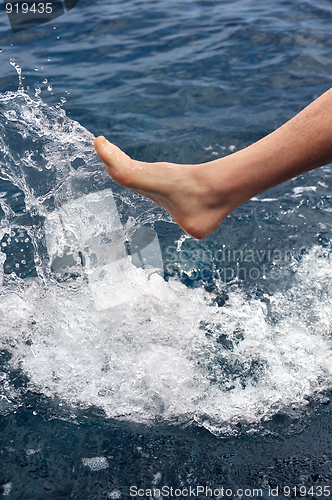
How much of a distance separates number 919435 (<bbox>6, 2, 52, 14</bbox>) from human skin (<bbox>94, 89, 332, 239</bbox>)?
6.42 m

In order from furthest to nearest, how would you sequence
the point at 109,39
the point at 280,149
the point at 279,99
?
1. the point at 109,39
2. the point at 279,99
3. the point at 280,149

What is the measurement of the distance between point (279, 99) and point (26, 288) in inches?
142

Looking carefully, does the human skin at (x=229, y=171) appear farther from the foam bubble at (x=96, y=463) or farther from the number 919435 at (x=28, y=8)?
the number 919435 at (x=28, y=8)

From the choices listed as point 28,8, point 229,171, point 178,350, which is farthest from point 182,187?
point 28,8

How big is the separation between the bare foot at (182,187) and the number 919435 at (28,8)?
6.46m

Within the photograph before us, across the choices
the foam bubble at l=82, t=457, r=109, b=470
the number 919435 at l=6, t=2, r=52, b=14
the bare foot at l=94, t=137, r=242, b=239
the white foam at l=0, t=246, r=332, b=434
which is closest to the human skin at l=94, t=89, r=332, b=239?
the bare foot at l=94, t=137, r=242, b=239

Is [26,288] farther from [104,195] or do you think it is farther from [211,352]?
[211,352]

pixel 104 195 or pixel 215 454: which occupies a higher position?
pixel 104 195

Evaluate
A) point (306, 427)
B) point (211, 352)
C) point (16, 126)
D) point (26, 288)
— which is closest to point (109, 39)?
point (16, 126)

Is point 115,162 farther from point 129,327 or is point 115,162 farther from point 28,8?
point 28,8

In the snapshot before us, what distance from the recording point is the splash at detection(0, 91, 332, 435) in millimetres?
2252

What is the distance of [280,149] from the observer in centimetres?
175

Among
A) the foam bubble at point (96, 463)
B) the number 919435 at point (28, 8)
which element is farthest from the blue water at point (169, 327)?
the number 919435 at point (28, 8)

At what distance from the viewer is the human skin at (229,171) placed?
1698mm
